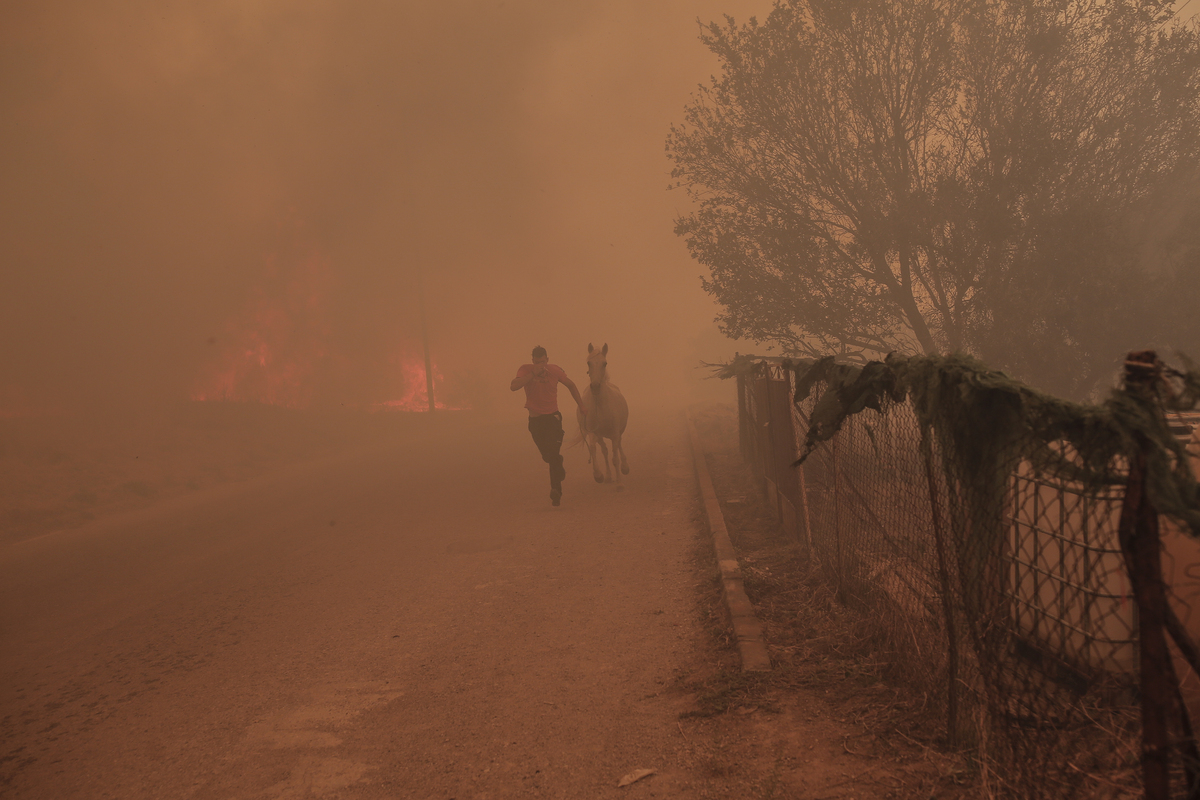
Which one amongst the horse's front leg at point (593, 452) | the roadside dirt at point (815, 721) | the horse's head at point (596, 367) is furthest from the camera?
the horse's front leg at point (593, 452)

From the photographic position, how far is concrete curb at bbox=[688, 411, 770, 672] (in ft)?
15.1

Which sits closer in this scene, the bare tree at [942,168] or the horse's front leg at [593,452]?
the bare tree at [942,168]

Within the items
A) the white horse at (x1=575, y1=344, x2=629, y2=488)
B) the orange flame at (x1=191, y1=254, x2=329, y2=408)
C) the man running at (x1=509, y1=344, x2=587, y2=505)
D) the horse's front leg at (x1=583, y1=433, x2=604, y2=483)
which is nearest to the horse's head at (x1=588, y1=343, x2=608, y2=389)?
the white horse at (x1=575, y1=344, x2=629, y2=488)

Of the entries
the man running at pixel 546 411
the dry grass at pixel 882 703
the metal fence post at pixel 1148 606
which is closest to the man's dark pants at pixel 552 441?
the man running at pixel 546 411

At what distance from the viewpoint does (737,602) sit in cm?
559

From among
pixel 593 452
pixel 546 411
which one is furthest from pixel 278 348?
pixel 546 411

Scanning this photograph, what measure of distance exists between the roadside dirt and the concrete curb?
93 millimetres

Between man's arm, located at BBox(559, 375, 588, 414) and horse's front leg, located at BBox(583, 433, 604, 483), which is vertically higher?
man's arm, located at BBox(559, 375, 588, 414)

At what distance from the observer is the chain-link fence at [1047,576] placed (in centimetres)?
212

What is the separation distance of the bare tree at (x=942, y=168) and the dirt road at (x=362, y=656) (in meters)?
5.23

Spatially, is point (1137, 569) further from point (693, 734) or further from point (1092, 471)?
point (693, 734)

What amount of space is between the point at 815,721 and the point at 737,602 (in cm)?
182

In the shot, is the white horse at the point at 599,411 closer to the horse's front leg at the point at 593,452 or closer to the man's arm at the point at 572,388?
the horse's front leg at the point at 593,452

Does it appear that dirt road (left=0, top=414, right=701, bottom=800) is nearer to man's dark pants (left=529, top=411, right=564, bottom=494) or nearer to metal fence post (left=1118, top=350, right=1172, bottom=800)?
Result: man's dark pants (left=529, top=411, right=564, bottom=494)
